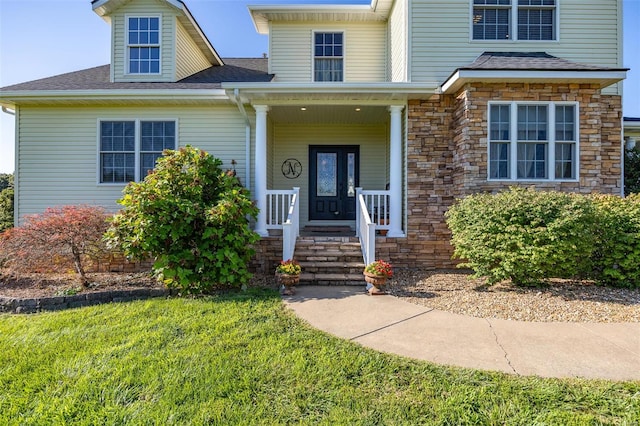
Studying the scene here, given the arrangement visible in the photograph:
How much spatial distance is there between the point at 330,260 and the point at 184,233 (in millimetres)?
2664

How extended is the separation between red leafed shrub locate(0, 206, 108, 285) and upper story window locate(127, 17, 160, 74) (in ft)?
14.0

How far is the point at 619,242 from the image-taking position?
16.6ft

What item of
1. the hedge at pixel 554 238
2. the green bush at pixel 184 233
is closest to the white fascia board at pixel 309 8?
the green bush at pixel 184 233

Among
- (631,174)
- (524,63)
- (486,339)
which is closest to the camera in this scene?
(486,339)

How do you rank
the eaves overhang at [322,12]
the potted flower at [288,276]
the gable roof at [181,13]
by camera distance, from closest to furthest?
1. the potted flower at [288,276]
2. the gable roof at [181,13]
3. the eaves overhang at [322,12]

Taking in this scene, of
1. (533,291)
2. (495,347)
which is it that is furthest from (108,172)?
(533,291)

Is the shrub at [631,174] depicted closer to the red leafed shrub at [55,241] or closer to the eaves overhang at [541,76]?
the eaves overhang at [541,76]

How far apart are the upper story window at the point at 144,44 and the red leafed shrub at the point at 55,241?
167 inches

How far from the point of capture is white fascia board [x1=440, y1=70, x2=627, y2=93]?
5.88 metres

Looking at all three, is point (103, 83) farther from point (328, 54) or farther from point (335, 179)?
point (335, 179)

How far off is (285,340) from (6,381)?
237 cm

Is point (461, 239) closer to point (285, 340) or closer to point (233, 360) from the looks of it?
point (285, 340)

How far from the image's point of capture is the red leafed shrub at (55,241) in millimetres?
5316

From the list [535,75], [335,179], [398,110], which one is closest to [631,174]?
[535,75]
